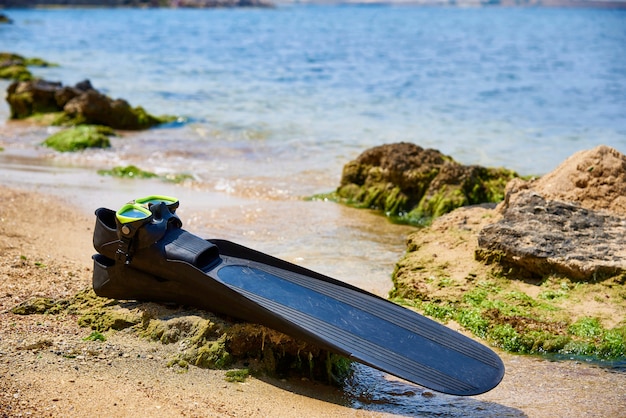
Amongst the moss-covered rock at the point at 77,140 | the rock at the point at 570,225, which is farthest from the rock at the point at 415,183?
the moss-covered rock at the point at 77,140

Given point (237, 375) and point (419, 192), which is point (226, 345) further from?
point (419, 192)

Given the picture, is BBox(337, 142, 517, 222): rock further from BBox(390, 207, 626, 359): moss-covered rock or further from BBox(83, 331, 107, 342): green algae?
BBox(83, 331, 107, 342): green algae

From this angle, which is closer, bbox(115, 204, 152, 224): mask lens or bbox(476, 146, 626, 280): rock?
bbox(115, 204, 152, 224): mask lens

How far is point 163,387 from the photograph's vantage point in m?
3.76

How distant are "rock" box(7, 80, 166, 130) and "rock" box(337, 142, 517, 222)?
636cm

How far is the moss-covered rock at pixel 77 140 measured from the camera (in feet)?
38.2

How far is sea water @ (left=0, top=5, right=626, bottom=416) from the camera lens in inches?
302

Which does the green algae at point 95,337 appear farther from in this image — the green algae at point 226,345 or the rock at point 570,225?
the rock at point 570,225

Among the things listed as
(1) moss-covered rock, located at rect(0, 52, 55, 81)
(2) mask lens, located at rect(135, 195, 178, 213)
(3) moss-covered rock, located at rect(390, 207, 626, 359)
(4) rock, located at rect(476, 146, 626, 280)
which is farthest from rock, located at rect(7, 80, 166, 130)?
(2) mask lens, located at rect(135, 195, 178, 213)

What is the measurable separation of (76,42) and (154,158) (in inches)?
1171

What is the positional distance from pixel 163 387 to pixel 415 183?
540 centimetres

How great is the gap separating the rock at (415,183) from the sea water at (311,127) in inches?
16.9

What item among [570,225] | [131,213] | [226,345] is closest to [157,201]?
[131,213]

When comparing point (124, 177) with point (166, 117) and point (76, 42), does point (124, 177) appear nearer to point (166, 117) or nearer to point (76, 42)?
point (166, 117)
